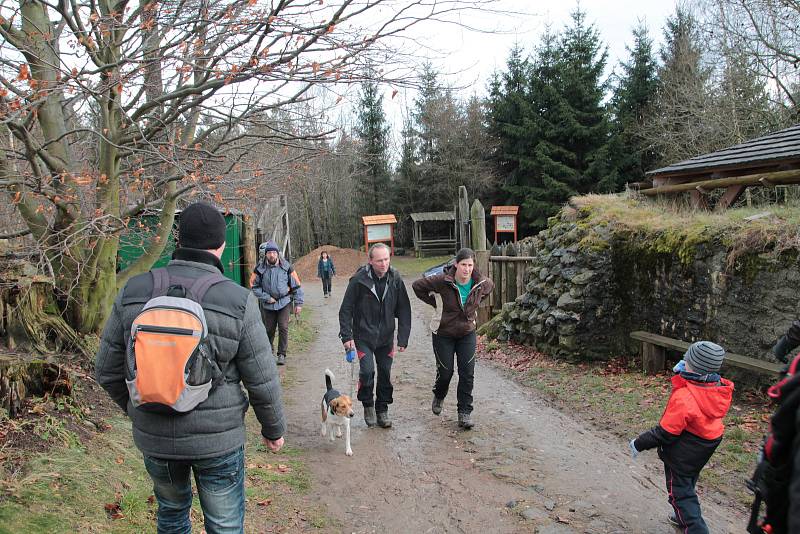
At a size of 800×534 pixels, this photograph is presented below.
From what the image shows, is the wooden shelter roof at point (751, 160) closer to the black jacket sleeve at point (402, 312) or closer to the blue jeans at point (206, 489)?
the black jacket sleeve at point (402, 312)

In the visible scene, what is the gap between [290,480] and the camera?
4867 millimetres

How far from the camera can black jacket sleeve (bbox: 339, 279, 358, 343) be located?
5.96 meters

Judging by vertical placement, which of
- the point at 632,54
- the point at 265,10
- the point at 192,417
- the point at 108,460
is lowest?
the point at 108,460

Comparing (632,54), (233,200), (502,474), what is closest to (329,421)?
(502,474)

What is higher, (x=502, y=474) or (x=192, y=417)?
(x=192, y=417)

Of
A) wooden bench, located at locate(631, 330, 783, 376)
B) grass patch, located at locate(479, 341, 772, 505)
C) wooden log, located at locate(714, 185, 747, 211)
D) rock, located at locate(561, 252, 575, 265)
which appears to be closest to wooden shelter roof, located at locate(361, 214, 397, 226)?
grass patch, located at locate(479, 341, 772, 505)

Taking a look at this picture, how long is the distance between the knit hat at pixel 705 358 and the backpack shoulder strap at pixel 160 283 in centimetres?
324

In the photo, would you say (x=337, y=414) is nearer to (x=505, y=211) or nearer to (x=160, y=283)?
(x=160, y=283)

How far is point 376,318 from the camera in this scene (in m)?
6.07

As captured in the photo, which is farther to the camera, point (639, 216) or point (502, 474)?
point (639, 216)

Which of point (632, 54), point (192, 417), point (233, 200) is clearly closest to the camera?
point (192, 417)

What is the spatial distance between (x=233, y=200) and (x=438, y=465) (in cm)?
403

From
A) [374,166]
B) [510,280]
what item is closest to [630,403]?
[510,280]

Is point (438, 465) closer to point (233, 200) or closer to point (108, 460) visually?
point (108, 460)
